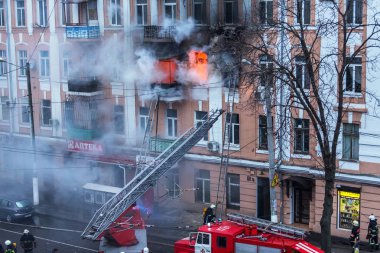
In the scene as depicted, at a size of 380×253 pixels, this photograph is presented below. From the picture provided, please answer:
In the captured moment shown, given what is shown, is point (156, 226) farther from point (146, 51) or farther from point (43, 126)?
point (43, 126)

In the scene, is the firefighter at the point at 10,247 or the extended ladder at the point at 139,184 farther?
the extended ladder at the point at 139,184

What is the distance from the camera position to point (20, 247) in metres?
26.3

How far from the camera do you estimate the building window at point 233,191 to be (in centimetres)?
2928

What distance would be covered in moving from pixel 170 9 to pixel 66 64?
26.5 feet

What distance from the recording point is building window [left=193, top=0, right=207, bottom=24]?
28.9 m

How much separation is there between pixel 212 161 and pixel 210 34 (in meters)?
5.89

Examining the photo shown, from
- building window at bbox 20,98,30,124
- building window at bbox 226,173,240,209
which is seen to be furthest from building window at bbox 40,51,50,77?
building window at bbox 226,173,240,209

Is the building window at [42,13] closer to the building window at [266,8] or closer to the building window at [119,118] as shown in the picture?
the building window at [119,118]

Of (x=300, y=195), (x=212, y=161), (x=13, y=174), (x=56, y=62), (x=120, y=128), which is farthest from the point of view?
(x=13, y=174)

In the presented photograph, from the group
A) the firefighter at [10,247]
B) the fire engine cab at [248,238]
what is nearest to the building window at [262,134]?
the fire engine cab at [248,238]

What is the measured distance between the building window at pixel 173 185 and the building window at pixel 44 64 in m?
10.3

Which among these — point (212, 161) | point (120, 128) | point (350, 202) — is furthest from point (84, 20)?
point (350, 202)

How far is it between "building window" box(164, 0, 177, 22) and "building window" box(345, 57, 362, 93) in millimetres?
9046

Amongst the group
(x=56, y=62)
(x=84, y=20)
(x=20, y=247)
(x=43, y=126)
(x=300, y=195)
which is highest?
(x=84, y=20)
